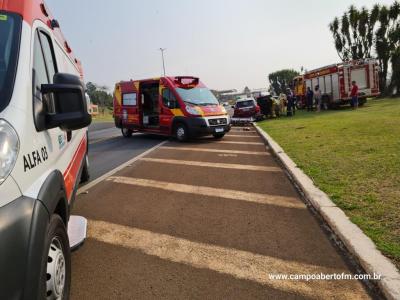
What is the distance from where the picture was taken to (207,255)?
12.7ft

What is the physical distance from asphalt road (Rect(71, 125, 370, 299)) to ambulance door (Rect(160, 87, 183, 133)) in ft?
22.3

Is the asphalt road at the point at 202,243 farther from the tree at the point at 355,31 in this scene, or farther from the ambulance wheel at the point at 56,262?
the tree at the point at 355,31

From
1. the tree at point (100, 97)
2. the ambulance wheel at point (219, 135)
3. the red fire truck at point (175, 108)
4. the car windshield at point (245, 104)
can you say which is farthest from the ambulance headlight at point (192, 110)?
the tree at point (100, 97)

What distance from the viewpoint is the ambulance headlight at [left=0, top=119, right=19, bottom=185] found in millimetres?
2010

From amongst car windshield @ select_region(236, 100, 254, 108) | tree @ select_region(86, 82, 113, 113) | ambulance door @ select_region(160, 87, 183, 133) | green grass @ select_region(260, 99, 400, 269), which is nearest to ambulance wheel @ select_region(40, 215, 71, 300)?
green grass @ select_region(260, 99, 400, 269)

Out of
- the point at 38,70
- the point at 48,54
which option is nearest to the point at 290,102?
the point at 48,54

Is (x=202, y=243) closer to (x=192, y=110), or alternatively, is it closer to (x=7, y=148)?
(x=7, y=148)

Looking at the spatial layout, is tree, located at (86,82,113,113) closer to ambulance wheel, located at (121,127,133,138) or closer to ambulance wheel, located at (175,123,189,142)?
ambulance wheel, located at (121,127,133,138)

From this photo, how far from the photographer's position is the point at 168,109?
14273 mm

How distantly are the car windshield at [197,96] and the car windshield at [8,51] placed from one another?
1114cm

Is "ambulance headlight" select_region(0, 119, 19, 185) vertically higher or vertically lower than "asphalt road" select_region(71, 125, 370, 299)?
higher

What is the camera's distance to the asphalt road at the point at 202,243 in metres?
3.22

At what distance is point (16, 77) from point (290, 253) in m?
2.91

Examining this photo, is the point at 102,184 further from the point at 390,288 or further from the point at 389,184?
the point at 390,288
